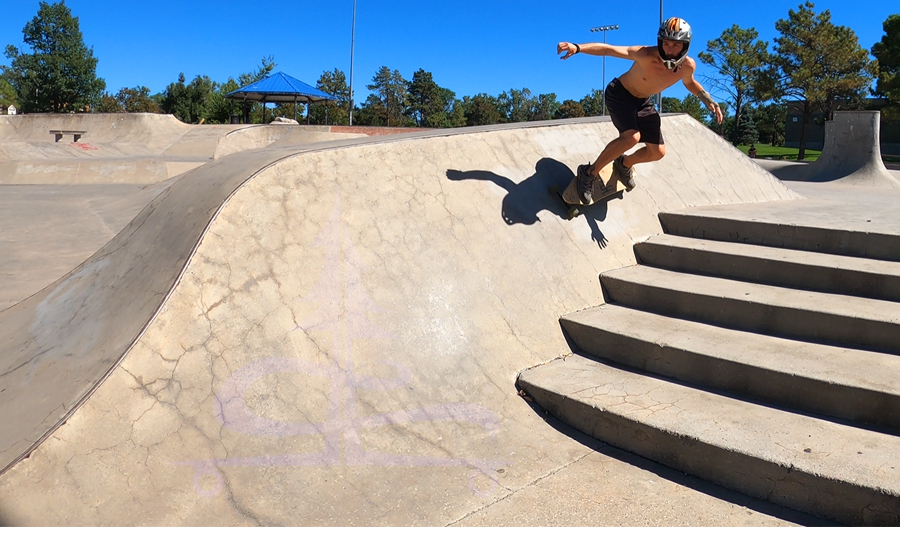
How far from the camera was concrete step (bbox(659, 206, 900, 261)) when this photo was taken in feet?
12.2

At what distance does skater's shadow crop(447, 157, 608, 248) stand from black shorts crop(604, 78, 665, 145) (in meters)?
0.54

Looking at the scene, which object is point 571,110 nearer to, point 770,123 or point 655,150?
point 770,123

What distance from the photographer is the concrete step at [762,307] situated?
3.09 metres

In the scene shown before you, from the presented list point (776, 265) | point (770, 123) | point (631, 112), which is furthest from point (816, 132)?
point (776, 265)

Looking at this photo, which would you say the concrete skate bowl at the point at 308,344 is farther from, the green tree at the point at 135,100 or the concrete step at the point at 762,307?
the green tree at the point at 135,100

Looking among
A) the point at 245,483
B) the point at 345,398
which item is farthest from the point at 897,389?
the point at 245,483

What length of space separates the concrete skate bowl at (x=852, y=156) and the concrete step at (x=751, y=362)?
9.42 m

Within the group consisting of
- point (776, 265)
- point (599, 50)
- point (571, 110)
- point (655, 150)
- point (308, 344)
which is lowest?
point (308, 344)

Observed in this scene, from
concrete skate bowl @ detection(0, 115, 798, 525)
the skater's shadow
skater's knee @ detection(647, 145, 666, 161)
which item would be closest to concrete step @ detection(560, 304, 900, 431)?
concrete skate bowl @ detection(0, 115, 798, 525)

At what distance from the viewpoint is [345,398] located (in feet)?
9.30

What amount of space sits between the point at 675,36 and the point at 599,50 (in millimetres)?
449

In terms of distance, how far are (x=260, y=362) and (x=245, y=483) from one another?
0.55m

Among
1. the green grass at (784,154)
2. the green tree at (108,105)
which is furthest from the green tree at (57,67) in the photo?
the green grass at (784,154)

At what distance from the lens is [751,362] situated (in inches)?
117
